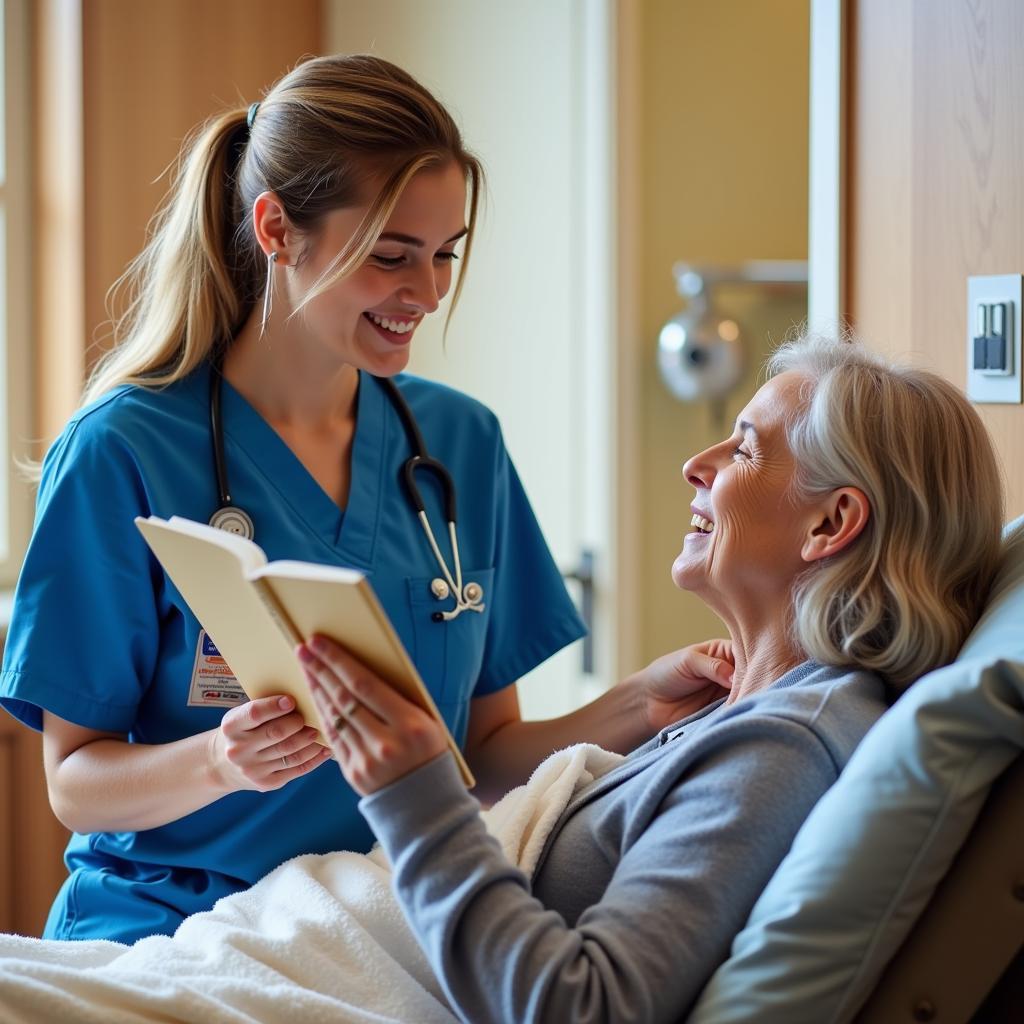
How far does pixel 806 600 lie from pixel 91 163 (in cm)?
198

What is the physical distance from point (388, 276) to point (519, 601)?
1.74ft

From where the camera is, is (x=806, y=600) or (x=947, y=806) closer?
(x=947, y=806)

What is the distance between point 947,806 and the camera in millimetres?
998

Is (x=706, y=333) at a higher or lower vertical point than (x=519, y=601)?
higher

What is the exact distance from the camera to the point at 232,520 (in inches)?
61.4

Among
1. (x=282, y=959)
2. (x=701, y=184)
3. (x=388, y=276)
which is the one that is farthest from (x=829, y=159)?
(x=282, y=959)

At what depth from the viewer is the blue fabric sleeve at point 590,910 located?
1.01 meters

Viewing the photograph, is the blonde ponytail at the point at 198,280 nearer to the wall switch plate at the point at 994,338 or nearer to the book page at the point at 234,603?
the book page at the point at 234,603

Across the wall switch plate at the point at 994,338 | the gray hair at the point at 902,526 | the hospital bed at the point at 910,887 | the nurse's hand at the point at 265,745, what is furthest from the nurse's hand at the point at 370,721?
the wall switch plate at the point at 994,338

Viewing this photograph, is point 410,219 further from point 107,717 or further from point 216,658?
point 107,717

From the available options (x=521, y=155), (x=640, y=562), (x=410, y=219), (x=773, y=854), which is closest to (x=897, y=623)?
(x=773, y=854)

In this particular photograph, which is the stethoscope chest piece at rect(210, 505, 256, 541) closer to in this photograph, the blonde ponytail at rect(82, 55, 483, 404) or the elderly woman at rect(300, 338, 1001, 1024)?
the blonde ponytail at rect(82, 55, 483, 404)

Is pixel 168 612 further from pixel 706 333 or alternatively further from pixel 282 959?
pixel 706 333

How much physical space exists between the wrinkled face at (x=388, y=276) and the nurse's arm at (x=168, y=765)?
49 centimetres
